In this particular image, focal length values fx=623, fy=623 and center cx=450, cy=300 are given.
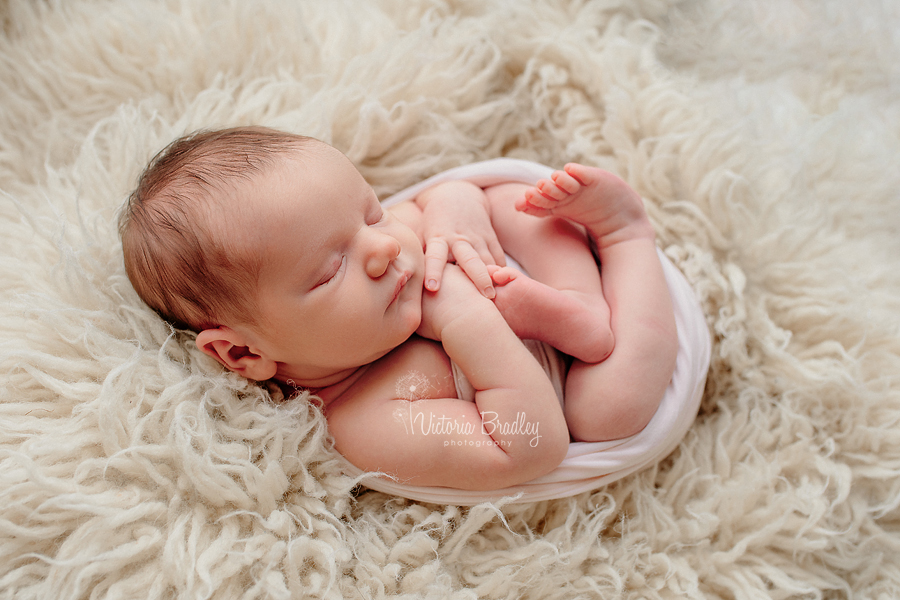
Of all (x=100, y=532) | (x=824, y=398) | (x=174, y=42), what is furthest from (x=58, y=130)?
(x=824, y=398)

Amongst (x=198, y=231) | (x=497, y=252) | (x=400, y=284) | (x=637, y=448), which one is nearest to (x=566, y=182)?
(x=497, y=252)

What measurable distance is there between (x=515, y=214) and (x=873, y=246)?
64 cm

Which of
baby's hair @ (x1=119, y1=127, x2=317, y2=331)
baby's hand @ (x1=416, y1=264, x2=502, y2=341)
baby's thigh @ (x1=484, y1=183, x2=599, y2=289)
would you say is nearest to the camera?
baby's hair @ (x1=119, y1=127, x2=317, y2=331)

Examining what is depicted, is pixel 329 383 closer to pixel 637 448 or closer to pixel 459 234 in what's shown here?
pixel 459 234

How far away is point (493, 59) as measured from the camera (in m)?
1.26

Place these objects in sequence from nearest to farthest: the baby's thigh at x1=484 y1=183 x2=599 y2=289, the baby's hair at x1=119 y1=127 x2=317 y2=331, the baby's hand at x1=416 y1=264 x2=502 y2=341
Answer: the baby's hair at x1=119 y1=127 x2=317 y2=331
the baby's hand at x1=416 y1=264 x2=502 y2=341
the baby's thigh at x1=484 y1=183 x2=599 y2=289

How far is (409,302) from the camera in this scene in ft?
3.05

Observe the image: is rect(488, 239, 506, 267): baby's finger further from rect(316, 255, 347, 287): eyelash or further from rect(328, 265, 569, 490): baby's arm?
rect(316, 255, 347, 287): eyelash

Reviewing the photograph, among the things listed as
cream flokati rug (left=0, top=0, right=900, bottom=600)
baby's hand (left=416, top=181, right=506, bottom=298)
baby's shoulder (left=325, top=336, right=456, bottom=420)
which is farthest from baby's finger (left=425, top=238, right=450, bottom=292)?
cream flokati rug (left=0, top=0, right=900, bottom=600)

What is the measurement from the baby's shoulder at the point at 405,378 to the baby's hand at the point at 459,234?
4.5 inches

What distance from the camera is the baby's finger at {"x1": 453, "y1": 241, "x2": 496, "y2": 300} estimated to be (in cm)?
97

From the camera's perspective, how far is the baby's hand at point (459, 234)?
974 mm

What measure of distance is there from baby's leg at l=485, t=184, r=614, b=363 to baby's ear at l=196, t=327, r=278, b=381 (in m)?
0.37

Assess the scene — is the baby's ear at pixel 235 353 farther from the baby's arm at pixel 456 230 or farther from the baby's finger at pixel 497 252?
the baby's finger at pixel 497 252
